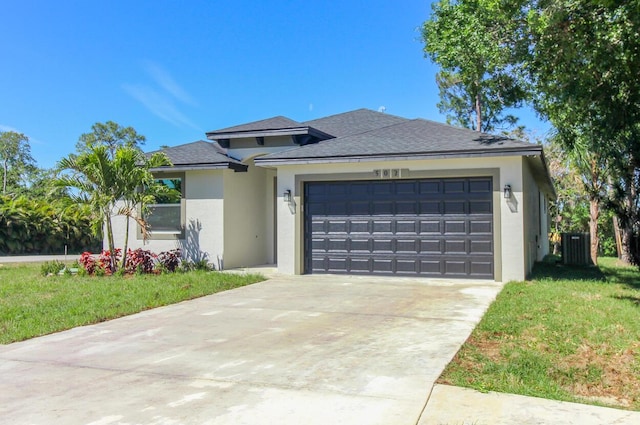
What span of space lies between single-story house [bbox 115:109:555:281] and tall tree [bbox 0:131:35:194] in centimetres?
4362

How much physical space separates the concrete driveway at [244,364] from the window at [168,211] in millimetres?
5907

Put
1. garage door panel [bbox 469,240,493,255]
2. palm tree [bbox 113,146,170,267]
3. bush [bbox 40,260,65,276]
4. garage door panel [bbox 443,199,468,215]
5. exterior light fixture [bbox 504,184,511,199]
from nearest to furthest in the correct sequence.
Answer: exterior light fixture [bbox 504,184,511,199], garage door panel [bbox 469,240,493,255], garage door panel [bbox 443,199,468,215], palm tree [bbox 113,146,170,267], bush [bbox 40,260,65,276]

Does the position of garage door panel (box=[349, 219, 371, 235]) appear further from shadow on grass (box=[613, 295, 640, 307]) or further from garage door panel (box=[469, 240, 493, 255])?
shadow on grass (box=[613, 295, 640, 307])

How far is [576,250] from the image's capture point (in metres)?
16.1

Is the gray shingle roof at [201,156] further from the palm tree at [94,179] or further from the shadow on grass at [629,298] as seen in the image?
the shadow on grass at [629,298]

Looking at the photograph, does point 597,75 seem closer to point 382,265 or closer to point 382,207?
point 382,207

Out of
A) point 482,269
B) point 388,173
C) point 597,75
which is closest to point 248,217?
point 388,173

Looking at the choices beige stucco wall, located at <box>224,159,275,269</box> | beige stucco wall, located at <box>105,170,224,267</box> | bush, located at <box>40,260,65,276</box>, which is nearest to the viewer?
bush, located at <box>40,260,65,276</box>

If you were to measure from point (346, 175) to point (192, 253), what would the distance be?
5.11 m

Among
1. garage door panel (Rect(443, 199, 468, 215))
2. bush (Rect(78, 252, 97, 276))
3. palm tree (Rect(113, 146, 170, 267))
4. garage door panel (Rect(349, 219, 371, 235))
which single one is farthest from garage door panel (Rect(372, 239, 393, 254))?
bush (Rect(78, 252, 97, 276))

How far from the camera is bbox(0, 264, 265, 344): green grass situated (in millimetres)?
7160

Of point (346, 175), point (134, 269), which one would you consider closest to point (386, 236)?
point (346, 175)

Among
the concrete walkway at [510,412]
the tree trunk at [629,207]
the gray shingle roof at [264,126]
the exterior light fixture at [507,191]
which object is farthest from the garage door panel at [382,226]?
the concrete walkway at [510,412]

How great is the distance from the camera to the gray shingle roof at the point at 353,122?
16.8 meters
